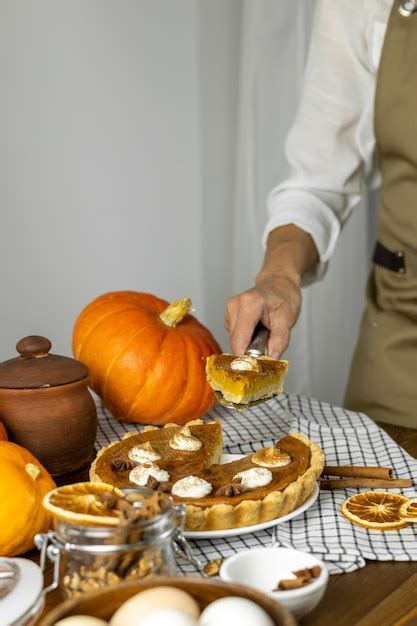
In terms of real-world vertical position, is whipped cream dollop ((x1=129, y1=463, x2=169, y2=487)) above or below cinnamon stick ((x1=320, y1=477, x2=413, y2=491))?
above

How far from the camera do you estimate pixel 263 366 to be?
4.31ft

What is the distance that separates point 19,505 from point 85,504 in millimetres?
165

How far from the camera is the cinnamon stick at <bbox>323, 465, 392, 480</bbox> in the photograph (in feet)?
4.01

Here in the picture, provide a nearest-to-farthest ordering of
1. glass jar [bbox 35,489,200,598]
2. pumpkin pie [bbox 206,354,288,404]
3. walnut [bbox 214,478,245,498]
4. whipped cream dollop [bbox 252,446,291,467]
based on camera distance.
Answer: glass jar [bbox 35,489,200,598] < walnut [bbox 214,478,245,498] < whipped cream dollop [bbox 252,446,291,467] < pumpkin pie [bbox 206,354,288,404]

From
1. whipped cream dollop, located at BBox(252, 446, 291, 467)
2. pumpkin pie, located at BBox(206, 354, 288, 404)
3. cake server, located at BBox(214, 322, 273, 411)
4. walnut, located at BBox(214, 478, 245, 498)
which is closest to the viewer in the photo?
walnut, located at BBox(214, 478, 245, 498)

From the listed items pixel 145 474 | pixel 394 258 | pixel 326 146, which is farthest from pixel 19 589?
pixel 326 146

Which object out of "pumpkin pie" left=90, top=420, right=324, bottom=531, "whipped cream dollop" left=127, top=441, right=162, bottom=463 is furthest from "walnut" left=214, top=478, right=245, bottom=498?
"whipped cream dollop" left=127, top=441, right=162, bottom=463

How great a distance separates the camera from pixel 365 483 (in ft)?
3.97

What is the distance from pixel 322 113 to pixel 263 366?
740 mm

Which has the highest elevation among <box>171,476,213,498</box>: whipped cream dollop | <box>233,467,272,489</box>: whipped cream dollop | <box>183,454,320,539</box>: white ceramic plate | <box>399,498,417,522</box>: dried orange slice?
<box>171,476,213,498</box>: whipped cream dollop

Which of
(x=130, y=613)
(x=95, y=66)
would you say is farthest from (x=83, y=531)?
(x=95, y=66)

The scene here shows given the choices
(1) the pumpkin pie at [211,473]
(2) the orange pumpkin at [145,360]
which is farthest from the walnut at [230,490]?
(2) the orange pumpkin at [145,360]

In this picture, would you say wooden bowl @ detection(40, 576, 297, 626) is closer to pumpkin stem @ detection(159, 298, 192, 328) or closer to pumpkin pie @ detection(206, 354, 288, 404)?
pumpkin pie @ detection(206, 354, 288, 404)

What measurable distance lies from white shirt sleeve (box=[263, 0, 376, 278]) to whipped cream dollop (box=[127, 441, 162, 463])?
79 cm
